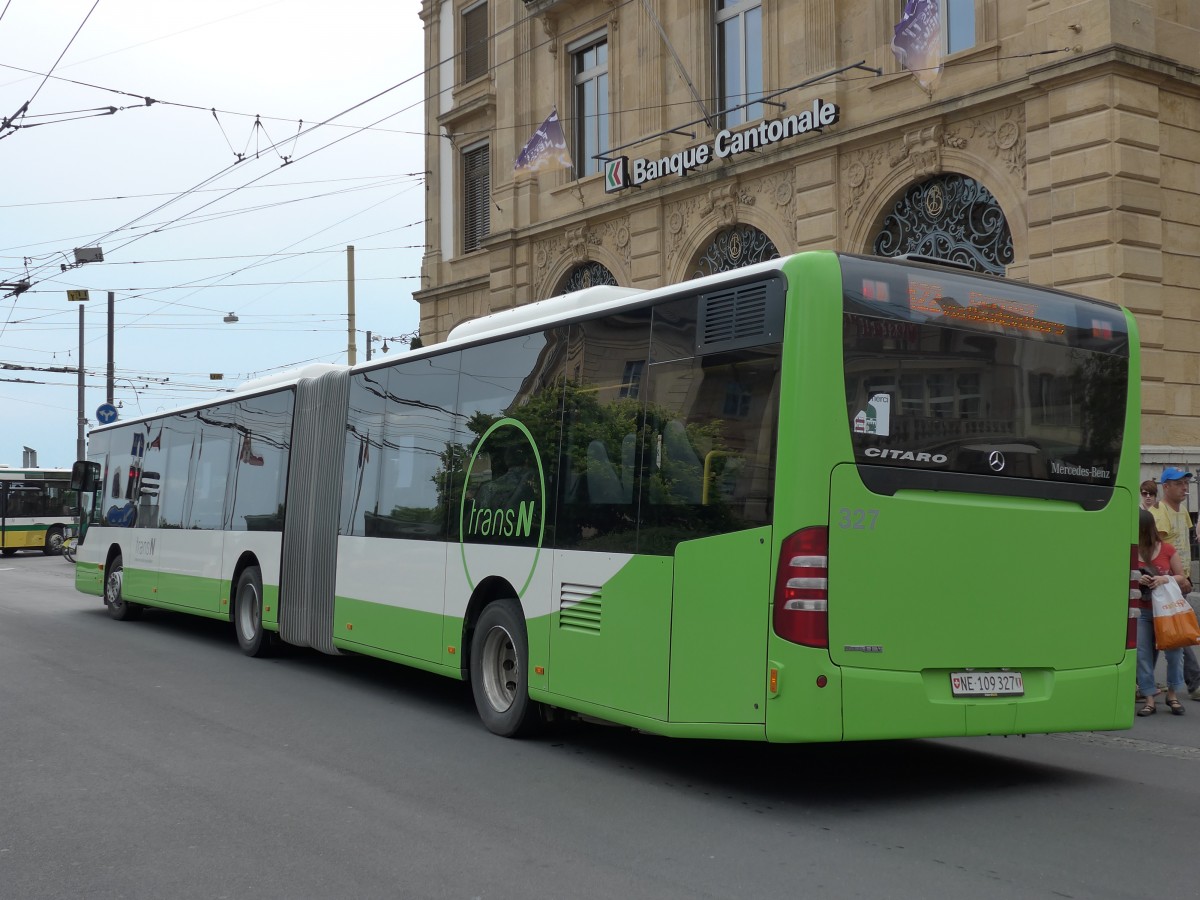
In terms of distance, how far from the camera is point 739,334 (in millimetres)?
7305

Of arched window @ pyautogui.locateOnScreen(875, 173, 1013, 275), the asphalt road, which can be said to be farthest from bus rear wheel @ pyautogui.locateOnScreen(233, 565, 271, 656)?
arched window @ pyautogui.locateOnScreen(875, 173, 1013, 275)

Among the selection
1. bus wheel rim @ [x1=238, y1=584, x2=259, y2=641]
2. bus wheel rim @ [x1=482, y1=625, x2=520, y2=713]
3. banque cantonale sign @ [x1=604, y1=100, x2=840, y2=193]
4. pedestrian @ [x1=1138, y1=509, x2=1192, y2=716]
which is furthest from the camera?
banque cantonale sign @ [x1=604, y1=100, x2=840, y2=193]

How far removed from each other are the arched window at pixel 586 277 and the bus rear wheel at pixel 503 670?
1626cm

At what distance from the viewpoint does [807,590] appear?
22.1 feet

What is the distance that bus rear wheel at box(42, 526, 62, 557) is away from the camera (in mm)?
41750

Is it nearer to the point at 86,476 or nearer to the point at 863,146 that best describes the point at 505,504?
the point at 863,146

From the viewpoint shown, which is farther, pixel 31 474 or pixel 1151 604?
pixel 31 474

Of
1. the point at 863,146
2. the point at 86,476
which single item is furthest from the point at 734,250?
the point at 86,476

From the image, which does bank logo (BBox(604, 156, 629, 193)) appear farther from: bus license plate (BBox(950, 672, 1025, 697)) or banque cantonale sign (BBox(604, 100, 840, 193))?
bus license plate (BBox(950, 672, 1025, 697))

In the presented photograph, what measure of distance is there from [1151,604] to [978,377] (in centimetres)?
394

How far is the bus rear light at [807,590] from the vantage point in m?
6.74

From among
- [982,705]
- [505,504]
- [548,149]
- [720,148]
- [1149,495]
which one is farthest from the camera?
[548,149]

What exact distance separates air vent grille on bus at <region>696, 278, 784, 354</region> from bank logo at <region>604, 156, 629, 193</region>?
17.2 m

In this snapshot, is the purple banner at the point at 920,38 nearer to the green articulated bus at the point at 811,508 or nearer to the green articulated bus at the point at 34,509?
the green articulated bus at the point at 811,508
